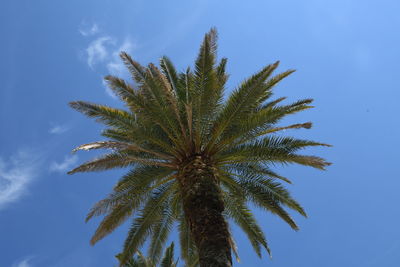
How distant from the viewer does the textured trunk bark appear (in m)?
9.57

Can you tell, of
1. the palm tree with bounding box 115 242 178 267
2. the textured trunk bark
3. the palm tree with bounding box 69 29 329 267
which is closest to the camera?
the textured trunk bark

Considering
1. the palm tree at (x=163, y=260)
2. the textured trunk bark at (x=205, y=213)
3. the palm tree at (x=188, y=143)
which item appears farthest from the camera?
the palm tree at (x=163, y=260)

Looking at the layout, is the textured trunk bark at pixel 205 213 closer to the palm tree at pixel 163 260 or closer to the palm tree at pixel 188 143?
the palm tree at pixel 188 143

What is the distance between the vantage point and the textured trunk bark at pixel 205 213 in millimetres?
9570

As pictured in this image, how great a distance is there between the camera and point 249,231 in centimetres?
1377

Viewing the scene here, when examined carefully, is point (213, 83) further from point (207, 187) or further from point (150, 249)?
point (150, 249)

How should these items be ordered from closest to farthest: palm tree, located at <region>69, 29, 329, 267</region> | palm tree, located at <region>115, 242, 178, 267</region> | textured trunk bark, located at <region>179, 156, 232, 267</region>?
textured trunk bark, located at <region>179, 156, 232, 267</region>, palm tree, located at <region>69, 29, 329, 267</region>, palm tree, located at <region>115, 242, 178, 267</region>

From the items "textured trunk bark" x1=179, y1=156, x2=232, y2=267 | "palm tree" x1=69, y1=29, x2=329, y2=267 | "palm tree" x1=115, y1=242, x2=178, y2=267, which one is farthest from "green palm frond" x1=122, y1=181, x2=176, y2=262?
"palm tree" x1=115, y1=242, x2=178, y2=267

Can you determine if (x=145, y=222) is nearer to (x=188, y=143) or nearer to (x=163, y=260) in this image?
(x=188, y=143)

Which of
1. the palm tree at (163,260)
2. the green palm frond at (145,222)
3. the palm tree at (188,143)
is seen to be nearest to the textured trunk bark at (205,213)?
the palm tree at (188,143)

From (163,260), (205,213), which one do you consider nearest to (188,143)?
(205,213)

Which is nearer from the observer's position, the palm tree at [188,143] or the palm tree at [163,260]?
the palm tree at [188,143]

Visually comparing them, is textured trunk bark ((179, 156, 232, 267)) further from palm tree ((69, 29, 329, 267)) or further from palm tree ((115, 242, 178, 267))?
palm tree ((115, 242, 178, 267))

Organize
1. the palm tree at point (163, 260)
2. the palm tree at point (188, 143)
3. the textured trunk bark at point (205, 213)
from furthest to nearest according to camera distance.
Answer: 1. the palm tree at point (163, 260)
2. the palm tree at point (188, 143)
3. the textured trunk bark at point (205, 213)
